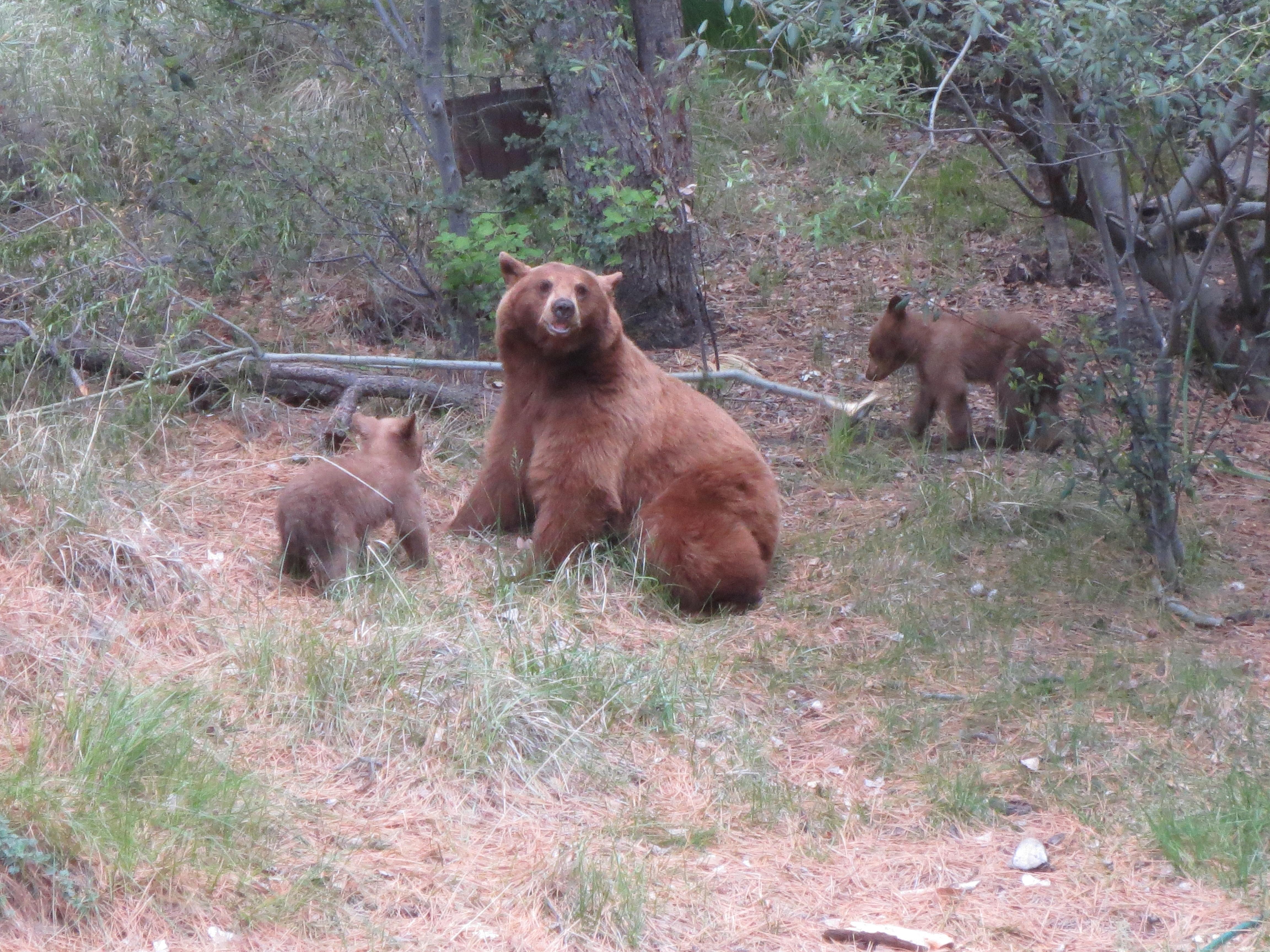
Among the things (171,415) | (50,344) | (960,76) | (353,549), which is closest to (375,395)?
(171,415)

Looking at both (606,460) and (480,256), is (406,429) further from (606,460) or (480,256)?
(480,256)

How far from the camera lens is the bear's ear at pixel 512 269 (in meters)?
6.10

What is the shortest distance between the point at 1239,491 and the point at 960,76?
461 centimetres

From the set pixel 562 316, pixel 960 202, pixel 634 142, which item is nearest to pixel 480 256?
pixel 634 142

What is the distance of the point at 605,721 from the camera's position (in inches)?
181

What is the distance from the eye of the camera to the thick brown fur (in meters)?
5.34

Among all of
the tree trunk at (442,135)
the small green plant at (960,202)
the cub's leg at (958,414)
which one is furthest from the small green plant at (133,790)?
the small green plant at (960,202)

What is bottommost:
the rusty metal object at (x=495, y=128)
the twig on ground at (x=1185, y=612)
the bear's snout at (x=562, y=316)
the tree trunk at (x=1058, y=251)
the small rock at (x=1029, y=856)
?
the twig on ground at (x=1185, y=612)

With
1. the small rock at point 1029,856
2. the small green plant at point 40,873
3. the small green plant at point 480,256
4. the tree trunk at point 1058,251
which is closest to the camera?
the small green plant at point 40,873

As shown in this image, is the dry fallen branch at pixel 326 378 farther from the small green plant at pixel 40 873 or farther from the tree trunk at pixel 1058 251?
the small green plant at pixel 40 873

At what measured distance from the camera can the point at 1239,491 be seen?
23.6ft

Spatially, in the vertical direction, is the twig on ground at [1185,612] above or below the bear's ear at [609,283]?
below

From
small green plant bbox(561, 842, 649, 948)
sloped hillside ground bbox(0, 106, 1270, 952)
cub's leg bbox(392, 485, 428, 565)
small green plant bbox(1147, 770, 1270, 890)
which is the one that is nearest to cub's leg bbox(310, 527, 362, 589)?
sloped hillside ground bbox(0, 106, 1270, 952)

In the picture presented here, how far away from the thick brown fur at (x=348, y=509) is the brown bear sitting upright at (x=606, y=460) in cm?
55
